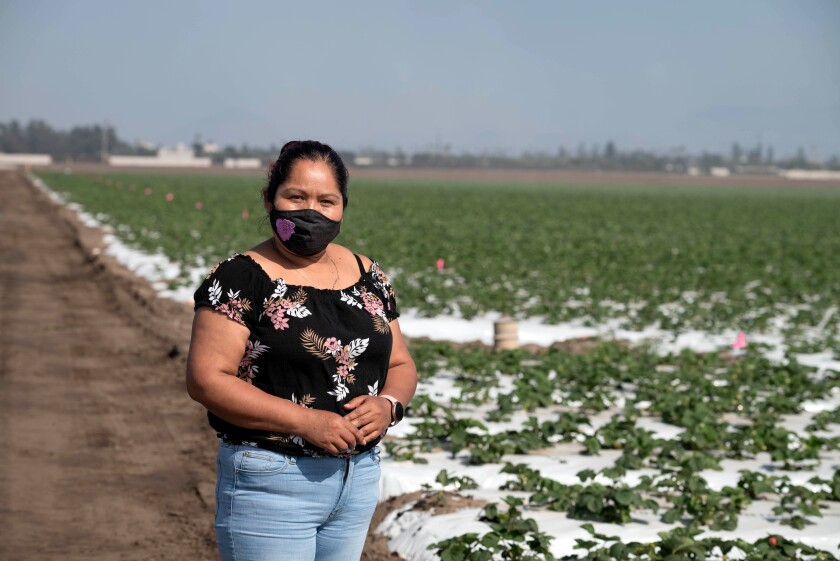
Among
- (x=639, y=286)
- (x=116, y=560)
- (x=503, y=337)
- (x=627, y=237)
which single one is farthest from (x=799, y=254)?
(x=116, y=560)

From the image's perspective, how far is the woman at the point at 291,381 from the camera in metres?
3.05

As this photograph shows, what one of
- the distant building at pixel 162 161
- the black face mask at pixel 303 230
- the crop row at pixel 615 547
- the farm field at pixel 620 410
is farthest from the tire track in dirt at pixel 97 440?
the distant building at pixel 162 161

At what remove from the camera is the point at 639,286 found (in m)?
18.9

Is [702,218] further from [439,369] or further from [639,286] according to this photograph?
[439,369]

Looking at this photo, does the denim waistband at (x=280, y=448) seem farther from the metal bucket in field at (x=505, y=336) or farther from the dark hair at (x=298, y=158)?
the metal bucket in field at (x=505, y=336)

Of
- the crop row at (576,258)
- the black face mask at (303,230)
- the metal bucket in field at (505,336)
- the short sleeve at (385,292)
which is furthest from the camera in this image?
the crop row at (576,258)

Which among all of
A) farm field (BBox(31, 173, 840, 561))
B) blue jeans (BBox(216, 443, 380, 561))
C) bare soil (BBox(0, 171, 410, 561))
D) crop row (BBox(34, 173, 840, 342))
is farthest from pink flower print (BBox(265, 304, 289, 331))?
bare soil (BBox(0, 171, 410, 561))

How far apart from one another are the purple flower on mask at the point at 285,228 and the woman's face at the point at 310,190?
59mm

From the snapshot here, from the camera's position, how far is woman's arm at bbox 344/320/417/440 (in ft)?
10.2

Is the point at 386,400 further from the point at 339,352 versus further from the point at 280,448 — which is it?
the point at 280,448

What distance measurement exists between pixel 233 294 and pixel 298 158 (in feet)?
1.39

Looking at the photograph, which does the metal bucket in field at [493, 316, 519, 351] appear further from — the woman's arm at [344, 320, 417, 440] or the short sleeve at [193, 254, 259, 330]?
the short sleeve at [193, 254, 259, 330]

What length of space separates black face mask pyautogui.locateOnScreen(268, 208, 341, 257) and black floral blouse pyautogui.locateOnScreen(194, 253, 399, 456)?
10cm

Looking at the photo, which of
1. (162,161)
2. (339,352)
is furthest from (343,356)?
(162,161)
